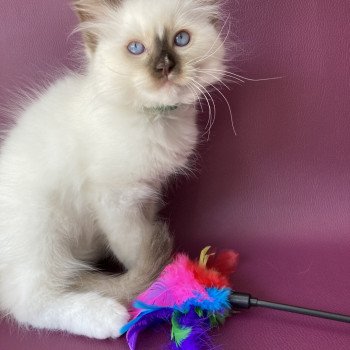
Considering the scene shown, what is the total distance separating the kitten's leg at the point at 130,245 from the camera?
121 centimetres

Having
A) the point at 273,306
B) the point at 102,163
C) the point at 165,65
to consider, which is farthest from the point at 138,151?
the point at 273,306

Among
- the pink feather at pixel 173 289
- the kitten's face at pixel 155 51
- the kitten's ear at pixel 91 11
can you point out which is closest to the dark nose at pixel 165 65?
the kitten's face at pixel 155 51

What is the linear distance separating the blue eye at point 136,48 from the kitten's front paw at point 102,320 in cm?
58

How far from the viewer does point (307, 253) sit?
144 cm

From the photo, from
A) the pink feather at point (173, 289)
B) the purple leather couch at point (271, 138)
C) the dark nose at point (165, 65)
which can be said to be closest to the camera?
the dark nose at point (165, 65)

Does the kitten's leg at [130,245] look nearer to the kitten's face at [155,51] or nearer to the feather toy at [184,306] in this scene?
the feather toy at [184,306]

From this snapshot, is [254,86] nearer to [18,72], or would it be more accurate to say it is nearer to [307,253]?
[307,253]

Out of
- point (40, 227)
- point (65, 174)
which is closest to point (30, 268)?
point (40, 227)

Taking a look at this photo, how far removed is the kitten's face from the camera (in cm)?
105

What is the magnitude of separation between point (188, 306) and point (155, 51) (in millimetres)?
574

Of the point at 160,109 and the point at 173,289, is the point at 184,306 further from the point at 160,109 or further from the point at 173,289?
the point at 160,109

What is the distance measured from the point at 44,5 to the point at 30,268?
799mm

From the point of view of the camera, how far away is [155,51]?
1057 millimetres

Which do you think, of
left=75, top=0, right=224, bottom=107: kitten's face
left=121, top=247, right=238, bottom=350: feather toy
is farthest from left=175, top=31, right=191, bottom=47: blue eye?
left=121, top=247, right=238, bottom=350: feather toy
